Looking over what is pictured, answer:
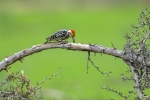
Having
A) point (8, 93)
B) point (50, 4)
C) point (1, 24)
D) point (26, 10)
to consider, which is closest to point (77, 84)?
point (8, 93)

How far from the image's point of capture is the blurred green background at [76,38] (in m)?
15.8

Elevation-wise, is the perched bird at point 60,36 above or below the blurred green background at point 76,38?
below

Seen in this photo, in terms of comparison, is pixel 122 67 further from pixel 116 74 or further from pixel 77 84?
pixel 77 84

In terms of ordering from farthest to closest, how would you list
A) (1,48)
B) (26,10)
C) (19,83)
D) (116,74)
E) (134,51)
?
(26,10)
(1,48)
(116,74)
(19,83)
(134,51)

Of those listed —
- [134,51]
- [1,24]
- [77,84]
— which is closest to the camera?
[134,51]

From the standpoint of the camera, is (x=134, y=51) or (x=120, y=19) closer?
(x=134, y=51)

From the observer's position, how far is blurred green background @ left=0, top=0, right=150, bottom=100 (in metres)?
15.8

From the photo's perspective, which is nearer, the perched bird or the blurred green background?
the perched bird

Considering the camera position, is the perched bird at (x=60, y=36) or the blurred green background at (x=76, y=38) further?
the blurred green background at (x=76, y=38)

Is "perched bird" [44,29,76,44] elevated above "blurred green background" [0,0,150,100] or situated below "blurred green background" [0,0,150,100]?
below

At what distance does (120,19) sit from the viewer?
84.6 feet

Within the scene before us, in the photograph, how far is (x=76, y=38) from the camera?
2188 centimetres

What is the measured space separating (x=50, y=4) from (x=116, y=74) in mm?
12463

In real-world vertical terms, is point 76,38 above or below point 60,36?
above
